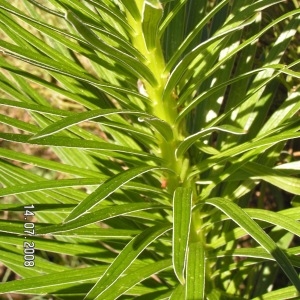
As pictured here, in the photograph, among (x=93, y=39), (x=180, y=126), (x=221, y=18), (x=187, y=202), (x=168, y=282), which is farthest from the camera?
(x=221, y=18)

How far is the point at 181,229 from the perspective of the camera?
940mm

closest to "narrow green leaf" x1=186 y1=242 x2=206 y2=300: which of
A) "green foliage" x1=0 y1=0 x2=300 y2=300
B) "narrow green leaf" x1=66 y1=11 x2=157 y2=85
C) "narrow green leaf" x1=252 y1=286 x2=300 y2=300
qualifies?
"green foliage" x1=0 y1=0 x2=300 y2=300

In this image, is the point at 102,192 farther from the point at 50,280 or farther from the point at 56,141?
the point at 50,280

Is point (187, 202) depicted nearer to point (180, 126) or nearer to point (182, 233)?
point (182, 233)

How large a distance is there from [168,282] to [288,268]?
1.56 feet

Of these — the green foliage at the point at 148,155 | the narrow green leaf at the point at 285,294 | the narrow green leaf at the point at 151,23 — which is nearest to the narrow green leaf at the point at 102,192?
the green foliage at the point at 148,155

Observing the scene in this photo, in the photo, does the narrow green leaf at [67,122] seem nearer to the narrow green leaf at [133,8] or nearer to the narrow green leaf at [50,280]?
the narrow green leaf at [133,8]

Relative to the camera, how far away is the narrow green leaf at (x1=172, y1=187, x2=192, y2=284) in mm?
→ 883

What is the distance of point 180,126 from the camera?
1.17m

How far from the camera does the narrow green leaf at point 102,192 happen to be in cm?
88

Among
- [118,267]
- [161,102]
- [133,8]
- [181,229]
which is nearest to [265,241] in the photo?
[181,229]

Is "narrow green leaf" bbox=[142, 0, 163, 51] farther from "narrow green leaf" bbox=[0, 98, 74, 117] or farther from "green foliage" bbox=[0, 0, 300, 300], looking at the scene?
"narrow green leaf" bbox=[0, 98, 74, 117]

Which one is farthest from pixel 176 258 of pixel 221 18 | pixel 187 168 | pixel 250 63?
pixel 221 18

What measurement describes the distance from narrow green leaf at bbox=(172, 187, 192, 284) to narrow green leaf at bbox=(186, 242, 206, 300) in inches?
3.1
